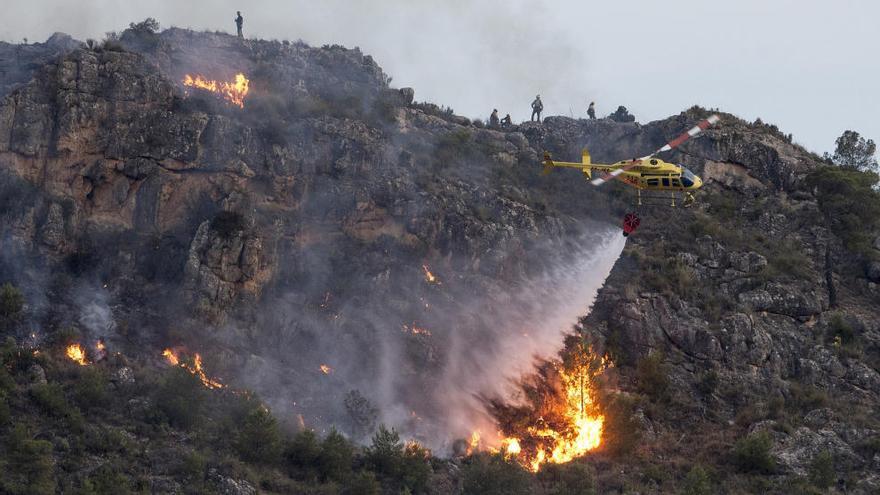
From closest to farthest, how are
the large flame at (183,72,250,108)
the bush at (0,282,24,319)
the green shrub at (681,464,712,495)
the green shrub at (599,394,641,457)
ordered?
the green shrub at (681,464,712,495) < the green shrub at (599,394,641,457) < the bush at (0,282,24,319) < the large flame at (183,72,250,108)

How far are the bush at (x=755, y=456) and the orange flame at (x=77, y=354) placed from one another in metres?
38.0

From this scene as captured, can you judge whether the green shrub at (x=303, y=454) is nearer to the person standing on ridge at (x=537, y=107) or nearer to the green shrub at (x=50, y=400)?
the green shrub at (x=50, y=400)

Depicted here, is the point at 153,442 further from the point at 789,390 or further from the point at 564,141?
the point at 564,141

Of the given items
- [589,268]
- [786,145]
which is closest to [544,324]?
[589,268]

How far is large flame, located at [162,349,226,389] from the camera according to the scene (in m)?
60.5

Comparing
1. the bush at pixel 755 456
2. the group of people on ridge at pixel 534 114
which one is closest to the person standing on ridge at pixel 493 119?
the group of people on ridge at pixel 534 114

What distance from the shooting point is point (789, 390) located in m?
64.2

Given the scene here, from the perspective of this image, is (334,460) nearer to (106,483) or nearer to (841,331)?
(106,483)

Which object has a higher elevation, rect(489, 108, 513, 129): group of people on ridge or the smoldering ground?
rect(489, 108, 513, 129): group of people on ridge

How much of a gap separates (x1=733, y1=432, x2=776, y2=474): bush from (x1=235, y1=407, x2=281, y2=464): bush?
1020 inches

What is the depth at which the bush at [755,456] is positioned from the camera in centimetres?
5753

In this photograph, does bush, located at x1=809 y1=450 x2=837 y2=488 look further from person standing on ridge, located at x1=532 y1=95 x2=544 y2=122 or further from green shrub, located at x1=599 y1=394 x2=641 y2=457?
person standing on ridge, located at x1=532 y1=95 x2=544 y2=122

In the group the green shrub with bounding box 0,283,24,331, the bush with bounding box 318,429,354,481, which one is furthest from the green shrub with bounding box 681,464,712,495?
the green shrub with bounding box 0,283,24,331

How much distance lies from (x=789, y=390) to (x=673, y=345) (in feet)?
25.8
